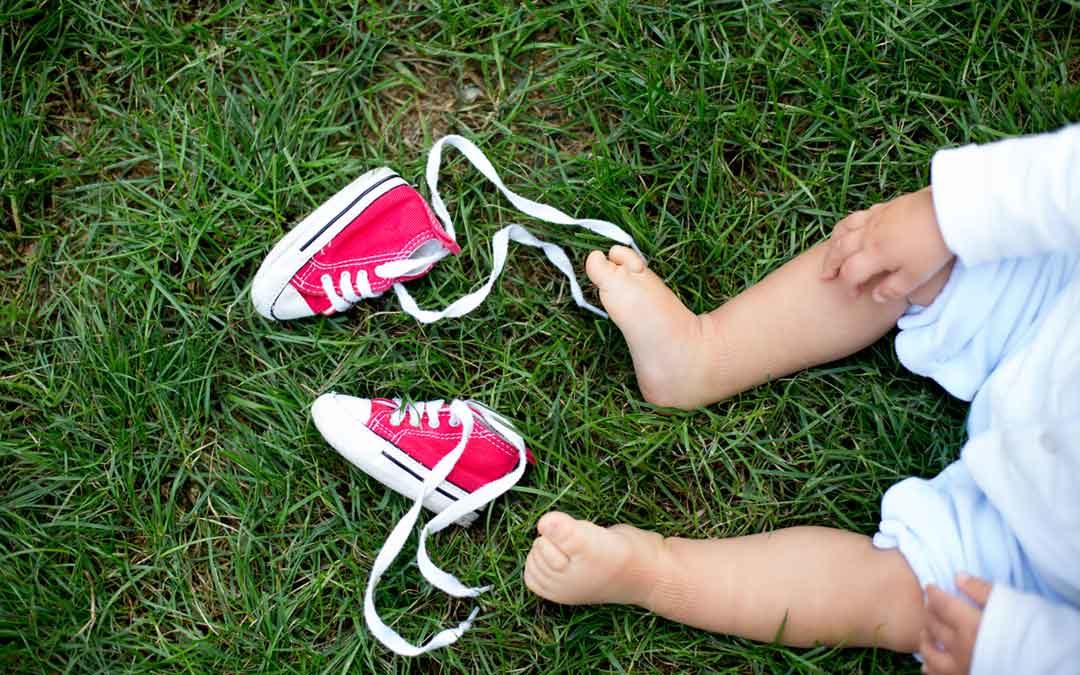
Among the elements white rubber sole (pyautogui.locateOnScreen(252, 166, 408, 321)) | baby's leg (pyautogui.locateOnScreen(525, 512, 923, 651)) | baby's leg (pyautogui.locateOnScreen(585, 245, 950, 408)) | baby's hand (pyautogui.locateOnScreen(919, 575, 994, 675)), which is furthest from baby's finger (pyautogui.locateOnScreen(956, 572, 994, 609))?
white rubber sole (pyautogui.locateOnScreen(252, 166, 408, 321))

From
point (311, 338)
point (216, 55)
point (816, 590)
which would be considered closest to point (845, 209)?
point (816, 590)

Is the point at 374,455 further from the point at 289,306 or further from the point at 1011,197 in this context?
the point at 1011,197

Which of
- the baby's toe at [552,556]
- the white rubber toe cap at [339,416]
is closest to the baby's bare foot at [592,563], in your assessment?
the baby's toe at [552,556]

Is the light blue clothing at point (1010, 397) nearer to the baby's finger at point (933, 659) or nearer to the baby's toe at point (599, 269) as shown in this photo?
the baby's finger at point (933, 659)

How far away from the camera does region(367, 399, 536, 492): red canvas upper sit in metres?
1.99

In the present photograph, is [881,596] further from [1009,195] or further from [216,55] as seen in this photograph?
[216,55]

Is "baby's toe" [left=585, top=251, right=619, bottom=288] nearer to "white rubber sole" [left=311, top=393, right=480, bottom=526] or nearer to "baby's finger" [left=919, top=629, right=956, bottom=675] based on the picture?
"white rubber sole" [left=311, top=393, right=480, bottom=526]

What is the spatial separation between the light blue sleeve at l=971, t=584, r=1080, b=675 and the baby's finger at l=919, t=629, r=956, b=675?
2.1 inches

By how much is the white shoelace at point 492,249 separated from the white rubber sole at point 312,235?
0.26ft

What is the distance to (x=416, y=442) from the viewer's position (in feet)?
6.53

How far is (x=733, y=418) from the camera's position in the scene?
1.99m

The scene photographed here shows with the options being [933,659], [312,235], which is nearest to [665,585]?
[933,659]

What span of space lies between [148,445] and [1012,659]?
1807mm

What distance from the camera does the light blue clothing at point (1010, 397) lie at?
60.2 inches
